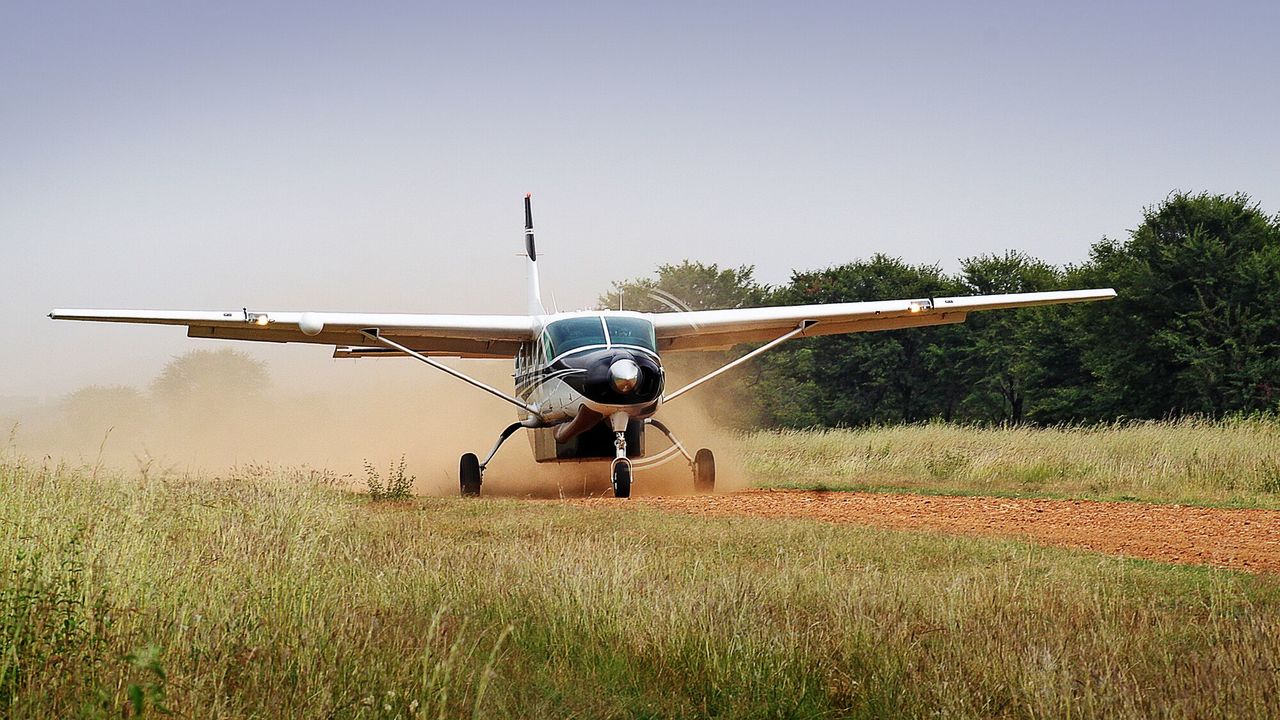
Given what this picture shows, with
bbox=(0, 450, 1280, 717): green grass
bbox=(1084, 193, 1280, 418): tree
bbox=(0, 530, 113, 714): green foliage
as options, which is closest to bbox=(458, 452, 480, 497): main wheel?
bbox=(0, 450, 1280, 717): green grass

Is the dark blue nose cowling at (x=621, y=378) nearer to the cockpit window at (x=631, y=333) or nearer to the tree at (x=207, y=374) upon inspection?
the cockpit window at (x=631, y=333)

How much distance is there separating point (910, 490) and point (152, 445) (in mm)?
24345

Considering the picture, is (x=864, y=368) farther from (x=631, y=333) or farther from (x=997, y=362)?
(x=631, y=333)

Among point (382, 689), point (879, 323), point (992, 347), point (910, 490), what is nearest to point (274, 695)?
point (382, 689)

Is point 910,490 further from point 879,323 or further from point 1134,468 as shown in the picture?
point 879,323

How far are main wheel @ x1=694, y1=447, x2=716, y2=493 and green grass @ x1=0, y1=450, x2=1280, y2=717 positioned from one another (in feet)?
34.7

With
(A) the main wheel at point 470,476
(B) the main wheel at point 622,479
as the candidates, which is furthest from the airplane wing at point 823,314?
(A) the main wheel at point 470,476

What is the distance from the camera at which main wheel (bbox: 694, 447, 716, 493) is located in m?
19.7

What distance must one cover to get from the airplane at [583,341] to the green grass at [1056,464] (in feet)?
9.42

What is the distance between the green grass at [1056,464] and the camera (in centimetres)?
1669

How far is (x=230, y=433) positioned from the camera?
33.7 metres

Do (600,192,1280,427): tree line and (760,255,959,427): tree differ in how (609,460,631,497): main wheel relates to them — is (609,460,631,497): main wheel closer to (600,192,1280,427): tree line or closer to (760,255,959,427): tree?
(600,192,1280,427): tree line

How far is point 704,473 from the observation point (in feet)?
Result: 64.6

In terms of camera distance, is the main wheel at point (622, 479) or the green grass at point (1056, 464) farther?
the main wheel at point (622, 479)
